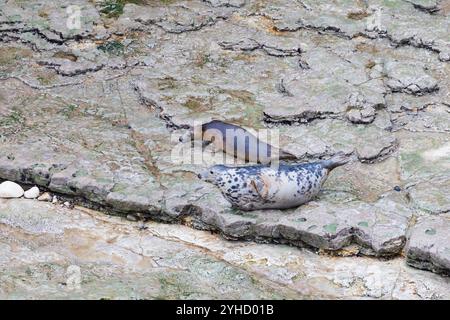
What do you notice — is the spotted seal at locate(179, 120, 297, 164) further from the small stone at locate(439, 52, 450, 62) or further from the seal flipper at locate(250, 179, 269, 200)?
the small stone at locate(439, 52, 450, 62)

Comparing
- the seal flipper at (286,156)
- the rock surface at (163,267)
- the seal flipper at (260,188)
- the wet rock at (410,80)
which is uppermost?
the wet rock at (410,80)

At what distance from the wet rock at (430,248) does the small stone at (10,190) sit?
2394 mm

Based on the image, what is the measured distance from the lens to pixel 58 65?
21.3ft

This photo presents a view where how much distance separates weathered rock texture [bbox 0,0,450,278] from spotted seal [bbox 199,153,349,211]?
3.0 inches

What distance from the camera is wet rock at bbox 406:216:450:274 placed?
14.4ft

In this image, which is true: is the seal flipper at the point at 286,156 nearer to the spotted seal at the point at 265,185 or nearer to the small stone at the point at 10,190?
the spotted seal at the point at 265,185

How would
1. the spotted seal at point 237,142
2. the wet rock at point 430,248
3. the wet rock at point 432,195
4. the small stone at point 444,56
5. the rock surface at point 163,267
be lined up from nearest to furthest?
the rock surface at point 163,267, the wet rock at point 430,248, the wet rock at point 432,195, the spotted seal at point 237,142, the small stone at point 444,56

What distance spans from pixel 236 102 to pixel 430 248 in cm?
213

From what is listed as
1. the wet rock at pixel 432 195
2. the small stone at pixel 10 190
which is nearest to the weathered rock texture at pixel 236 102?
the wet rock at pixel 432 195

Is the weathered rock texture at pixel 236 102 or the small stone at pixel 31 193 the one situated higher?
the weathered rock texture at pixel 236 102

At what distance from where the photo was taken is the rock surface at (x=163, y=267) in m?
4.13

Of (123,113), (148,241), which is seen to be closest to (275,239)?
(148,241)

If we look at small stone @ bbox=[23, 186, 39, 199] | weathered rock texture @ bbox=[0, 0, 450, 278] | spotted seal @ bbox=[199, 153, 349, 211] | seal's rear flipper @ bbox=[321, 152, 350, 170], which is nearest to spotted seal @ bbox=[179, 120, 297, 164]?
weathered rock texture @ bbox=[0, 0, 450, 278]

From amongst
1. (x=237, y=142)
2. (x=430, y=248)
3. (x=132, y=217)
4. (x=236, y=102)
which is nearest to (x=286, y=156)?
(x=237, y=142)
